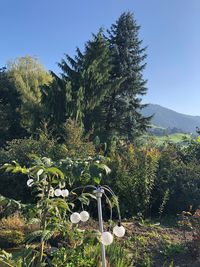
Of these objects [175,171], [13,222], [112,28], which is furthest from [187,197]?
[112,28]

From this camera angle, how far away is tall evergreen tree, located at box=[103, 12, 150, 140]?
18.9 meters

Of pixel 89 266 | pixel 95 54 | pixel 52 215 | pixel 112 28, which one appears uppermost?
pixel 112 28

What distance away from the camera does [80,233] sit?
3.28 m

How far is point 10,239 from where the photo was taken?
16.4 feet

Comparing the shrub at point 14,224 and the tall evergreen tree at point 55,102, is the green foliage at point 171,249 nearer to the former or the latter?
the shrub at point 14,224

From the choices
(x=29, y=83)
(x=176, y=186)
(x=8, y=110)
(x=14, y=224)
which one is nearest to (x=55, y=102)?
(x=8, y=110)

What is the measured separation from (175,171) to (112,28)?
1445cm

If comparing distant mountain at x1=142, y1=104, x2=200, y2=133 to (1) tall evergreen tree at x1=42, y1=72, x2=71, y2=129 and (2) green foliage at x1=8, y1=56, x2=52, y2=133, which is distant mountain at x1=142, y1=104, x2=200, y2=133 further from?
(1) tall evergreen tree at x1=42, y1=72, x2=71, y2=129

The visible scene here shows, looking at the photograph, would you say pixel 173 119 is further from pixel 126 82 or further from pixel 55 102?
pixel 55 102

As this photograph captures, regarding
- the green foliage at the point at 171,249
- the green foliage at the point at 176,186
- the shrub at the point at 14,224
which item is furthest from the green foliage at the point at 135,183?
the shrub at the point at 14,224

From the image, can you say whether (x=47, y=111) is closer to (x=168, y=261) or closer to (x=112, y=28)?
(x=112, y=28)

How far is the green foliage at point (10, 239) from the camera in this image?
497 centimetres

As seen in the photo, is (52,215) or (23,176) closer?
(52,215)

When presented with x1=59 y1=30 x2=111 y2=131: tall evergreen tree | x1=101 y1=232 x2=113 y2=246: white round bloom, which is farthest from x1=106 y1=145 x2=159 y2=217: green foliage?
x1=59 y1=30 x2=111 y2=131: tall evergreen tree
